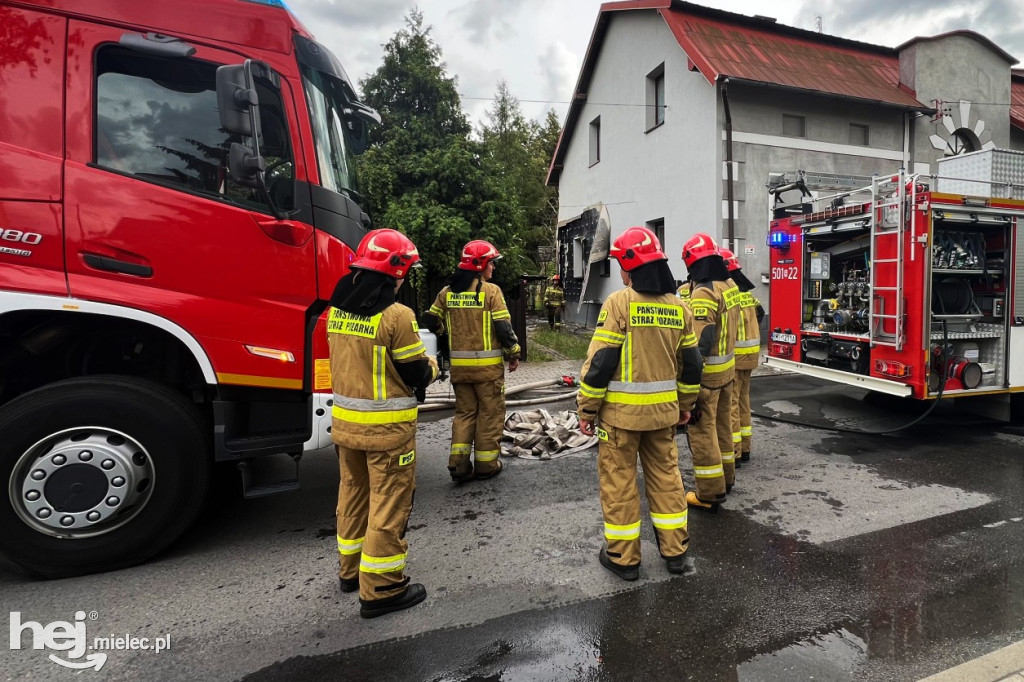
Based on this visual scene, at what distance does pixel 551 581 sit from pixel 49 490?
2731 millimetres

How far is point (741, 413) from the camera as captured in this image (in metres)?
5.05

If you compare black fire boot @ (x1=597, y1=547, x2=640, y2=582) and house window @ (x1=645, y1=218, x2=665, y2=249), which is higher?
house window @ (x1=645, y1=218, x2=665, y2=249)

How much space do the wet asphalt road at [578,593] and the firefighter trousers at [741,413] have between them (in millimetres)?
374

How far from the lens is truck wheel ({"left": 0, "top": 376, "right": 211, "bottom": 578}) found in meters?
2.99

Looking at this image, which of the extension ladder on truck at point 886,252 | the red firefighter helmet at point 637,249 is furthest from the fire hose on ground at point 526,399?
the red firefighter helmet at point 637,249

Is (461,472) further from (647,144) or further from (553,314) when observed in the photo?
(553,314)

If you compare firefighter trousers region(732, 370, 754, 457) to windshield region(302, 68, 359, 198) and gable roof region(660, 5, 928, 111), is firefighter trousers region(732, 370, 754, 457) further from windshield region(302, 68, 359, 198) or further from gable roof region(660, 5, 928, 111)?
gable roof region(660, 5, 928, 111)

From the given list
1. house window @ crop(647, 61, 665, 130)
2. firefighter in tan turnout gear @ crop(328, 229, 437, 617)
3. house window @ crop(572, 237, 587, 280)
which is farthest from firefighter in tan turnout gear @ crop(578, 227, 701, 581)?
house window @ crop(572, 237, 587, 280)

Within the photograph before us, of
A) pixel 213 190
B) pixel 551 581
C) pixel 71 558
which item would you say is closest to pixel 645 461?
pixel 551 581

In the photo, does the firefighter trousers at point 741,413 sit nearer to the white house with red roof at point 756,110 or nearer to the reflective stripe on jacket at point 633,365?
the reflective stripe on jacket at point 633,365

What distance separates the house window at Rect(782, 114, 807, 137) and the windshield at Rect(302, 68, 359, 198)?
1002 centimetres

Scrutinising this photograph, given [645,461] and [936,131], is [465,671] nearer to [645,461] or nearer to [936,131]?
[645,461]

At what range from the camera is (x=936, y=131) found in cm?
1240

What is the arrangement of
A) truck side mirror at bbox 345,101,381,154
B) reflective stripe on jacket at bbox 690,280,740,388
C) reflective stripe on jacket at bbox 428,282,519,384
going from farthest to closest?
reflective stripe on jacket at bbox 428,282,519,384, truck side mirror at bbox 345,101,381,154, reflective stripe on jacket at bbox 690,280,740,388
